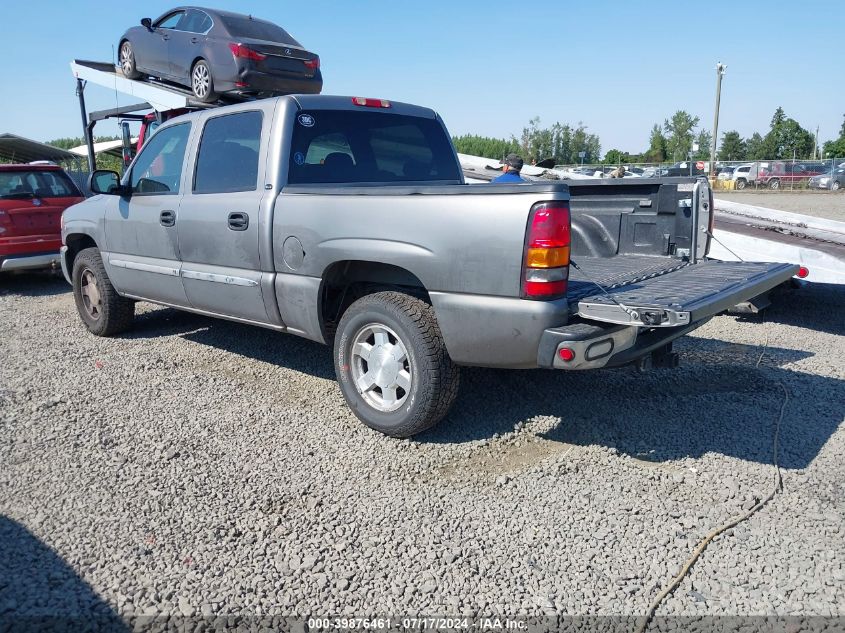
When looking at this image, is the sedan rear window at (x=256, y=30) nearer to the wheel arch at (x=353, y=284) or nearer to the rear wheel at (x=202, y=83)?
the rear wheel at (x=202, y=83)

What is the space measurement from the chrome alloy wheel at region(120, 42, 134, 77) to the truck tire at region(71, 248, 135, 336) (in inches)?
197

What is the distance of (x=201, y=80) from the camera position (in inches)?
340

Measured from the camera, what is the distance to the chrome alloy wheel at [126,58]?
994 centimetres

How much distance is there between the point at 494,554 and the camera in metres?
2.75

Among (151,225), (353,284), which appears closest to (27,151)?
(151,225)

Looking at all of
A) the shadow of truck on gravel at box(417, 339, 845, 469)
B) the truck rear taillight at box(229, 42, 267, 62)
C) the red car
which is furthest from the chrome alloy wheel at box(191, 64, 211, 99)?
the shadow of truck on gravel at box(417, 339, 845, 469)

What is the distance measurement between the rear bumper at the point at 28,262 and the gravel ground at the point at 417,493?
381 cm

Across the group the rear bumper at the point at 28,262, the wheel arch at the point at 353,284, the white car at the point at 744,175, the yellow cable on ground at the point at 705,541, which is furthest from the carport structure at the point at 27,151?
the white car at the point at 744,175

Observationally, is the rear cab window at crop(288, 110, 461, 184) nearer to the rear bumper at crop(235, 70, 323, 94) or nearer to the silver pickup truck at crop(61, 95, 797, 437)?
the silver pickup truck at crop(61, 95, 797, 437)

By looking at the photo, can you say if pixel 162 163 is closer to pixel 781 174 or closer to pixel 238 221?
pixel 238 221

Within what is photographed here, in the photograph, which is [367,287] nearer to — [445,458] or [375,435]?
[375,435]

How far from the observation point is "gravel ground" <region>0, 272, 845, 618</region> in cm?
253

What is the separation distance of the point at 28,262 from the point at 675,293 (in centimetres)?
833

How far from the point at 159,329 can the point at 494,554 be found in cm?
482
